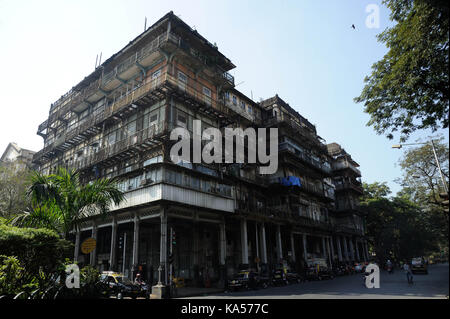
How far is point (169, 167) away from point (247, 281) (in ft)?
36.6

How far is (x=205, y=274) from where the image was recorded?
26.9 metres

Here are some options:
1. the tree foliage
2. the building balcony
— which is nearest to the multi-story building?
the building balcony

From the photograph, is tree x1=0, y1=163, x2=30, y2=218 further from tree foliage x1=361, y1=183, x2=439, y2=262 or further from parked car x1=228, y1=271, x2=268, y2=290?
tree foliage x1=361, y1=183, x2=439, y2=262

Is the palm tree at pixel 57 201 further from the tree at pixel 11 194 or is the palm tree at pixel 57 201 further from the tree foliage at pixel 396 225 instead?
the tree foliage at pixel 396 225

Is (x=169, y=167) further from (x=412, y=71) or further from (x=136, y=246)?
(x=412, y=71)

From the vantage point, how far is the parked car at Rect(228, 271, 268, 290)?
75.3 feet

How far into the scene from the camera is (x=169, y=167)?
23938mm

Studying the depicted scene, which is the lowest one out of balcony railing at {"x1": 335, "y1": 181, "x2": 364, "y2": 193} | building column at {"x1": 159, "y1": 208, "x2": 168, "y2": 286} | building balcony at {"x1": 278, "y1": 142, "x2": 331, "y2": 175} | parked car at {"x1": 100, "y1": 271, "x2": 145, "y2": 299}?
parked car at {"x1": 100, "y1": 271, "x2": 145, "y2": 299}

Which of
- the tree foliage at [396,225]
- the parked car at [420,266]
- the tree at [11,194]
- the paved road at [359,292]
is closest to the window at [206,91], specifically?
the paved road at [359,292]

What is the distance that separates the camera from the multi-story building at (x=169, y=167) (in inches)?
978

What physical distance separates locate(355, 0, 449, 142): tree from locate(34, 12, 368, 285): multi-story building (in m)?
15.5

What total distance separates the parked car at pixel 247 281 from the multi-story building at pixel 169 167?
243 cm
